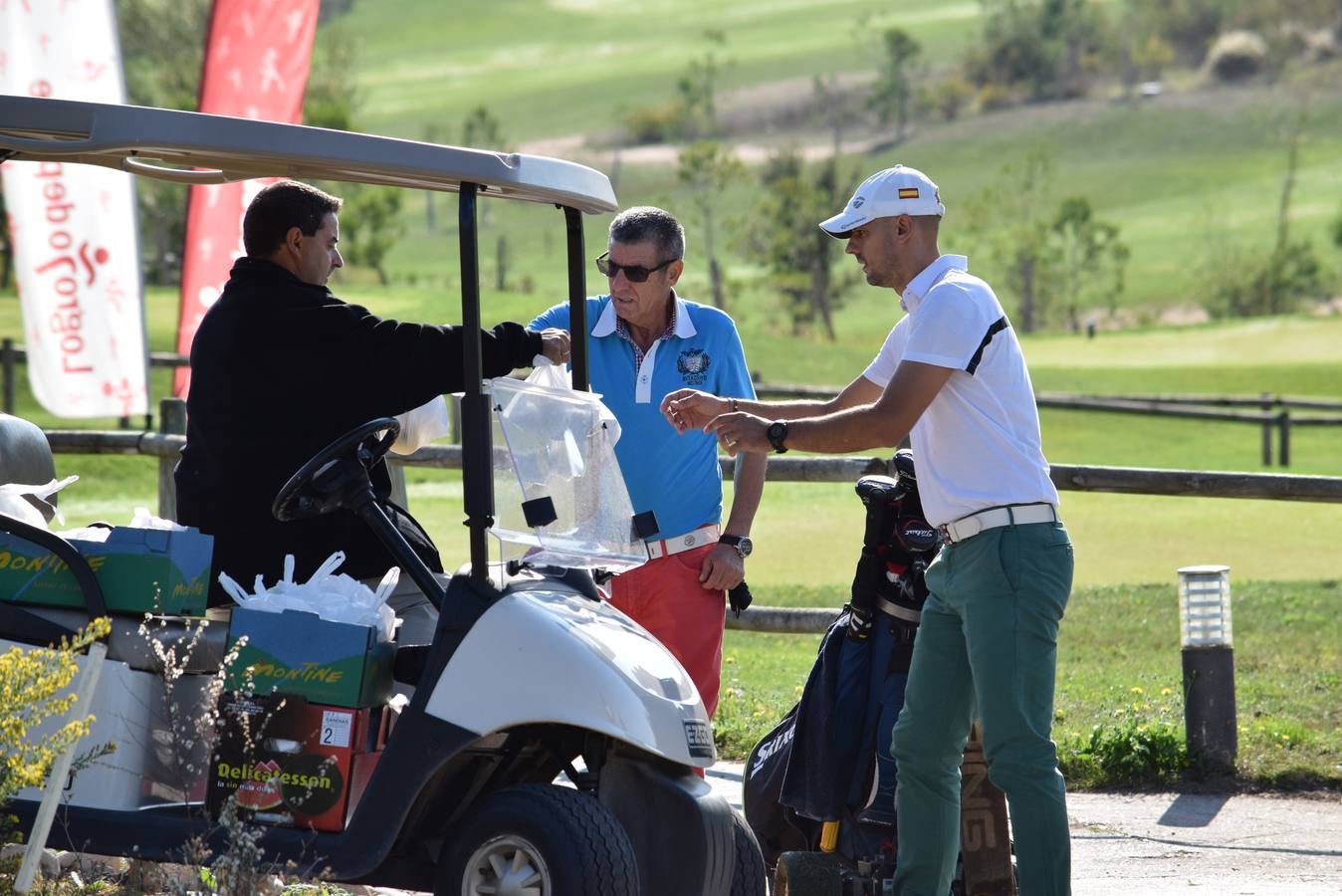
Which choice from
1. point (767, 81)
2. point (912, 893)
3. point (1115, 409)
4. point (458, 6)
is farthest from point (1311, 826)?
point (458, 6)

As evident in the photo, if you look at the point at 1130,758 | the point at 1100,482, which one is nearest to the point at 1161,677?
the point at 1100,482

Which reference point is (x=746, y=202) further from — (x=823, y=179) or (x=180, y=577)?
(x=180, y=577)

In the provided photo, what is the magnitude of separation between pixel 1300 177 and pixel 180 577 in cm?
9635

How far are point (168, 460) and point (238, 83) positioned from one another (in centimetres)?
609

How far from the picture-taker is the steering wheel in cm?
402

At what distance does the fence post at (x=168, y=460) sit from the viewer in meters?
9.21

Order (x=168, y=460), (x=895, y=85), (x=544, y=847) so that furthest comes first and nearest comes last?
(x=895, y=85)
(x=168, y=460)
(x=544, y=847)

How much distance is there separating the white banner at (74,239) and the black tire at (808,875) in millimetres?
11010

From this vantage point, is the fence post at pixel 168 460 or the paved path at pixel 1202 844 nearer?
the paved path at pixel 1202 844

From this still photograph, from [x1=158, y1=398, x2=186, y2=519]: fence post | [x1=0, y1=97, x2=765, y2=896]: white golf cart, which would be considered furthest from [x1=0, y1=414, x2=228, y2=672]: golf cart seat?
[x1=158, y1=398, x2=186, y2=519]: fence post

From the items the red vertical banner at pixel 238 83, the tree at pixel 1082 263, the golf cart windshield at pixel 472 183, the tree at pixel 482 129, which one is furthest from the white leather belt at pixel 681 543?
the tree at pixel 482 129

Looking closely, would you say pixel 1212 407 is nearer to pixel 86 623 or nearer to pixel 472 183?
pixel 472 183

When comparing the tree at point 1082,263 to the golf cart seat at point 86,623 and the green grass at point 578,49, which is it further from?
the golf cart seat at point 86,623

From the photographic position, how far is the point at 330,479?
159 inches
